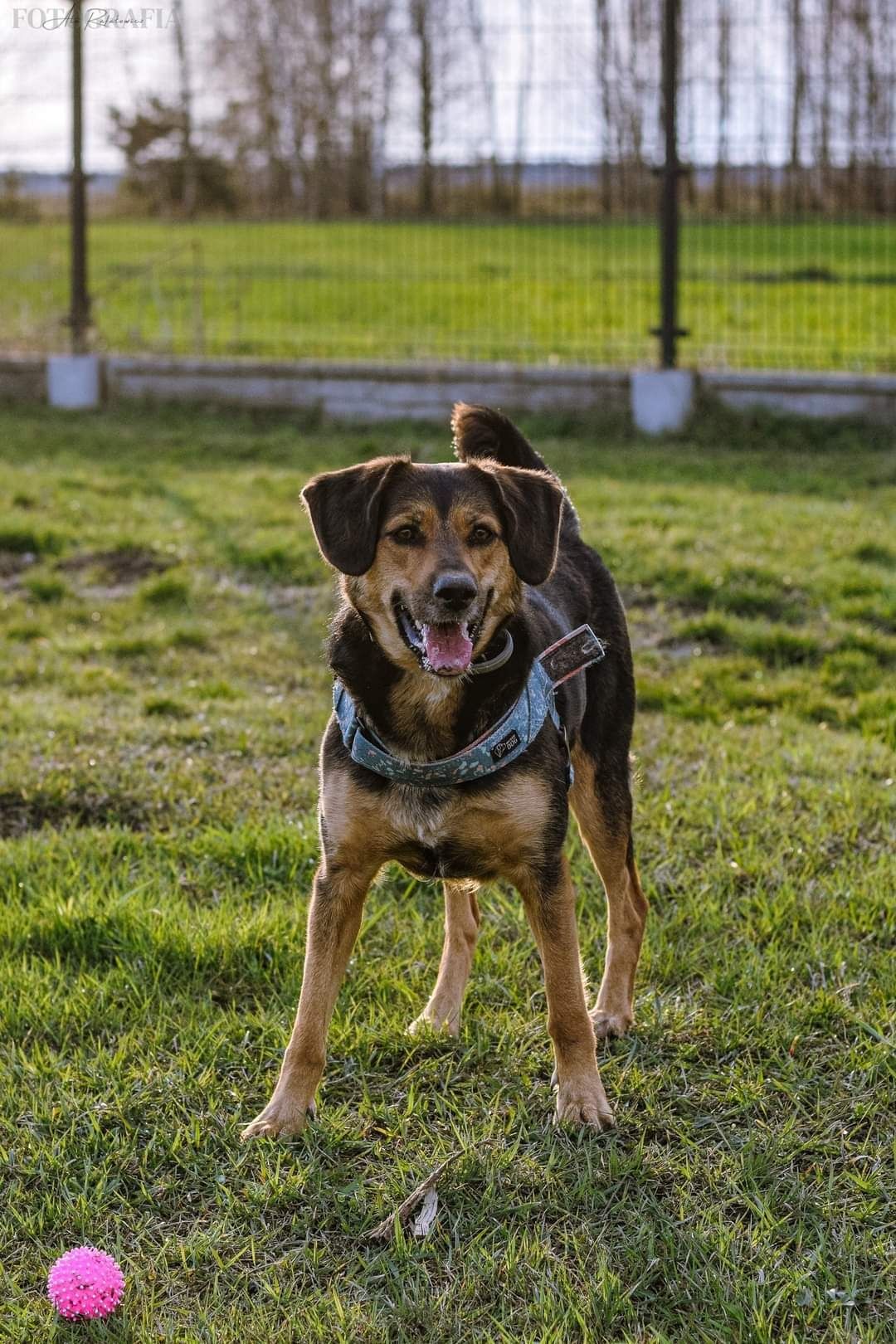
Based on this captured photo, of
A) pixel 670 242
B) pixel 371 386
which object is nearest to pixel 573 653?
pixel 670 242

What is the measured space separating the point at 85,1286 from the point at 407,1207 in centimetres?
68

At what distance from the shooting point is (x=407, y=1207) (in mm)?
3113

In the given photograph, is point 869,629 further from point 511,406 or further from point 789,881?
point 511,406

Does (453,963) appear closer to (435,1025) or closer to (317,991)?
(435,1025)

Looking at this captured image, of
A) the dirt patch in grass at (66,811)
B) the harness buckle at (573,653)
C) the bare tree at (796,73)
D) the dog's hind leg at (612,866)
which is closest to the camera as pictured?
the harness buckle at (573,653)

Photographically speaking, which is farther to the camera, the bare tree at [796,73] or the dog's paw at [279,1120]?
the bare tree at [796,73]

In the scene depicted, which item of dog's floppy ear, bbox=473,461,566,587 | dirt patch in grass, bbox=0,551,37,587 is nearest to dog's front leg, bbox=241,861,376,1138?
dog's floppy ear, bbox=473,461,566,587

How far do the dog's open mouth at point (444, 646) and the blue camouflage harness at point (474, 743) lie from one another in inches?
7.1

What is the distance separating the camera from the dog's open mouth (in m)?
3.28

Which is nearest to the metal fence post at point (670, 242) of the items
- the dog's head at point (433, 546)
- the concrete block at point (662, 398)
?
the concrete block at point (662, 398)

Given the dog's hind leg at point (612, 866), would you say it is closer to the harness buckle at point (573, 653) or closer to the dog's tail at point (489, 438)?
the harness buckle at point (573, 653)

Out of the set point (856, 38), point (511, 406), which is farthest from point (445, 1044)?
point (856, 38)

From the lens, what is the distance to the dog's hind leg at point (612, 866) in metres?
3.94

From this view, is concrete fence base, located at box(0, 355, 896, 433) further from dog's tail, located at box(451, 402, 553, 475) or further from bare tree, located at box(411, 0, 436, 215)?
dog's tail, located at box(451, 402, 553, 475)
